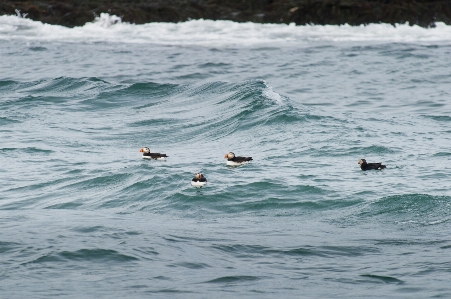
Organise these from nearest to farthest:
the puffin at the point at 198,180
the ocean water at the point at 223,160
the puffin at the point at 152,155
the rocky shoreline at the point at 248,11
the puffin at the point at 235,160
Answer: the ocean water at the point at 223,160, the puffin at the point at 198,180, the puffin at the point at 235,160, the puffin at the point at 152,155, the rocky shoreline at the point at 248,11

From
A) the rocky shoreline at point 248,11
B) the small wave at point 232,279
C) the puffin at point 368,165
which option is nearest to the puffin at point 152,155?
the puffin at point 368,165

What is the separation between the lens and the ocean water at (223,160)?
52.0 feet

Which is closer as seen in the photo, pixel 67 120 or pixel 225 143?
pixel 225 143

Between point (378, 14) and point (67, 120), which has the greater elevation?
point (378, 14)

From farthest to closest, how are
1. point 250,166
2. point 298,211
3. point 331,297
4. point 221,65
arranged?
1. point 221,65
2. point 250,166
3. point 298,211
4. point 331,297

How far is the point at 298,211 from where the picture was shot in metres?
20.6

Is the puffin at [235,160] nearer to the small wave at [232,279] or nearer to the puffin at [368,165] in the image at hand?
the puffin at [368,165]

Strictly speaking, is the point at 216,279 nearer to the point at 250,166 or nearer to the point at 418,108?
the point at 250,166

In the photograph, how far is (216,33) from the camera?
45.6 meters

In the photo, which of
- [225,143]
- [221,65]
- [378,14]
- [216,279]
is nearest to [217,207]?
[216,279]

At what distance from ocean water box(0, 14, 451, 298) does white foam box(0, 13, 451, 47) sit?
5.6 inches

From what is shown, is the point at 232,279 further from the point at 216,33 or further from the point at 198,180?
the point at 216,33

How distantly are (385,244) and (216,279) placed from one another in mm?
3802

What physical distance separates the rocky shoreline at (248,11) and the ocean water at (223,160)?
0.58 meters
